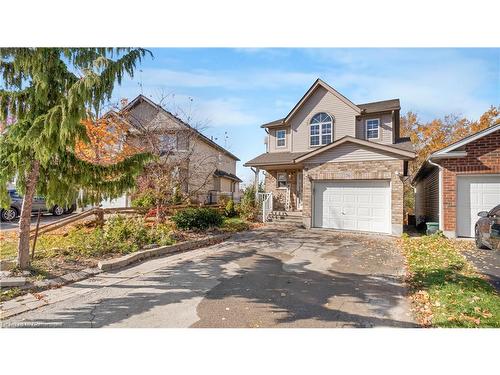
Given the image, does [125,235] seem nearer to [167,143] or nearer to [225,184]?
[167,143]

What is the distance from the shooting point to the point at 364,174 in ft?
33.2

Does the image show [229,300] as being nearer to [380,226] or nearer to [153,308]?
[153,308]

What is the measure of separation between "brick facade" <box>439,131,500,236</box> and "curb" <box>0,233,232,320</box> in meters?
7.31

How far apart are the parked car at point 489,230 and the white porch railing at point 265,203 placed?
7.72 meters

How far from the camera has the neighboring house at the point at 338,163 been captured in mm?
9870

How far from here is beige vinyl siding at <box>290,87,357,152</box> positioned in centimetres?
1331

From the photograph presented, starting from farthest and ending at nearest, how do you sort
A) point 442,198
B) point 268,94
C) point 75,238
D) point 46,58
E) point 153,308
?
point 442,198 < point 75,238 < point 268,94 < point 46,58 < point 153,308

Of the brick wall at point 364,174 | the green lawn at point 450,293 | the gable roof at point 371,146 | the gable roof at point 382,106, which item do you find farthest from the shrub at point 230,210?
the green lawn at point 450,293

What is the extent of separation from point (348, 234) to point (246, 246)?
4343 mm

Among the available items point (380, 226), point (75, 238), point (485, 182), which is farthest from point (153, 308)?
point (485, 182)

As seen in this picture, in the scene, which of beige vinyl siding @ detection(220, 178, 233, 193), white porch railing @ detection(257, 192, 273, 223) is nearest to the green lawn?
white porch railing @ detection(257, 192, 273, 223)

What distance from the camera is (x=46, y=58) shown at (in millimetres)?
4023

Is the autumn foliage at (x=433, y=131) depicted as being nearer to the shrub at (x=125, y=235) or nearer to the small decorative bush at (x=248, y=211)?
the small decorative bush at (x=248, y=211)

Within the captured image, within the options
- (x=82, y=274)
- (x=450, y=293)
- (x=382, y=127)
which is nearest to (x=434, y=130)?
(x=382, y=127)
